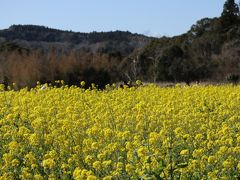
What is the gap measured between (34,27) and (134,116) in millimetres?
60740

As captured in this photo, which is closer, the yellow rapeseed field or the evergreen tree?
the yellow rapeseed field

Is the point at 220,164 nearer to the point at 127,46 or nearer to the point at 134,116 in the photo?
the point at 134,116

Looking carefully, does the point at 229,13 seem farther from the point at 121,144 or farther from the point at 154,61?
the point at 121,144

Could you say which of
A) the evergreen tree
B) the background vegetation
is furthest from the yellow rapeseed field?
the evergreen tree

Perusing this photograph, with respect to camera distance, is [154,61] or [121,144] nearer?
[121,144]

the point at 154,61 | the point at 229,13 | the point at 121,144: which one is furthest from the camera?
the point at 229,13

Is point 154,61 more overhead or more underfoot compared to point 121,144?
more overhead

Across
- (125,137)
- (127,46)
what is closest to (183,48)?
(127,46)

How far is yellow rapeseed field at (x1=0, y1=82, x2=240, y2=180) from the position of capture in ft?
15.5

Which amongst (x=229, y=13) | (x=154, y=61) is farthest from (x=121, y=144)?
(x=229, y=13)

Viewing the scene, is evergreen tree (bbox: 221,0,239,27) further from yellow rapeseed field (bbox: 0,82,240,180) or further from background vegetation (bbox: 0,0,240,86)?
yellow rapeseed field (bbox: 0,82,240,180)

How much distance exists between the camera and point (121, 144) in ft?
19.3

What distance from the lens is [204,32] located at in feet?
120

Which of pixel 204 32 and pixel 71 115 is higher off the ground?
pixel 204 32
